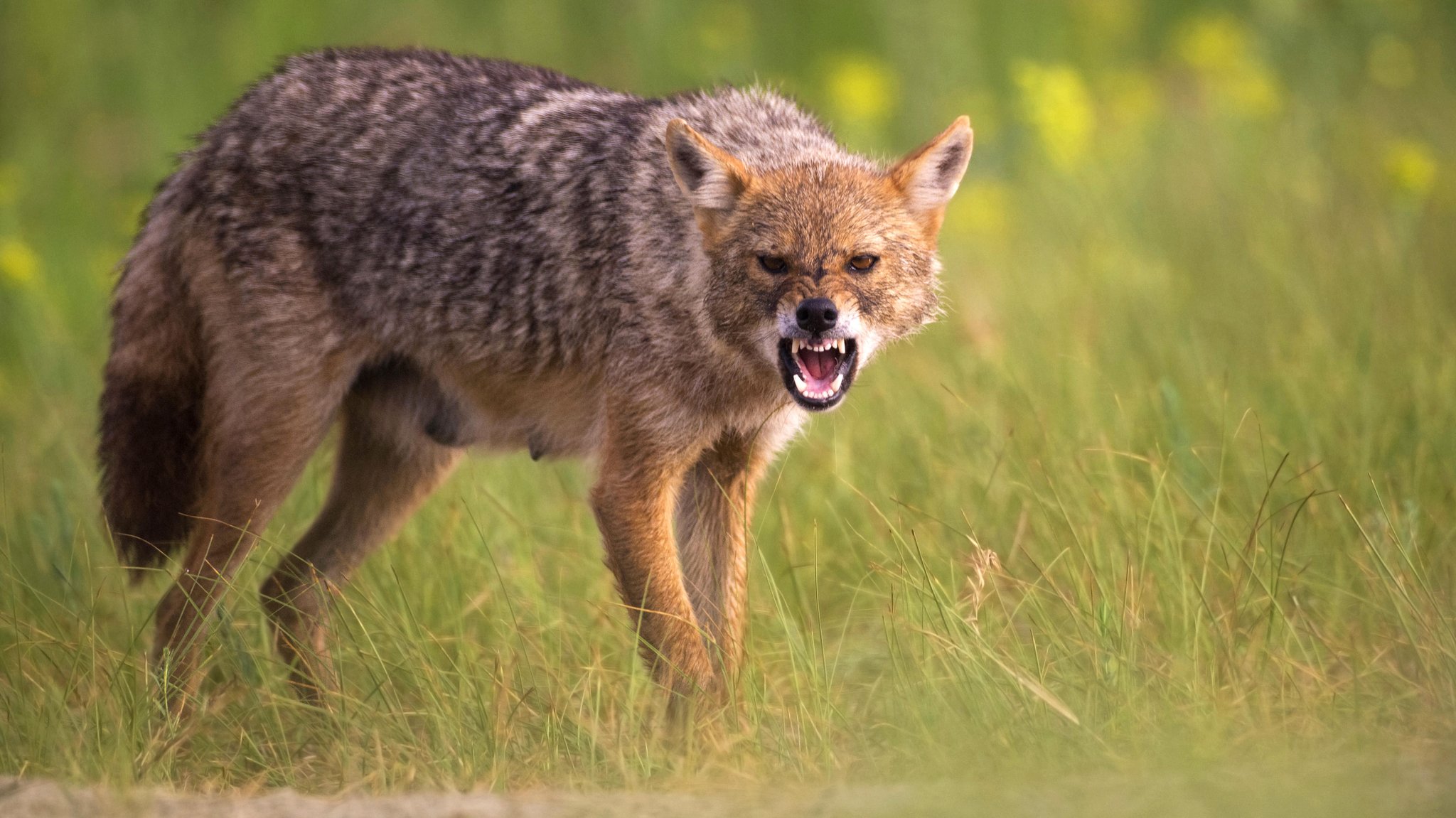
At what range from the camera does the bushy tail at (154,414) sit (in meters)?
5.51

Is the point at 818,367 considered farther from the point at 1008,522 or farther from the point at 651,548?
the point at 1008,522

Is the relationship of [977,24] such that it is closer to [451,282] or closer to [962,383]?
[962,383]

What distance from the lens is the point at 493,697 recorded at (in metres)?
4.46

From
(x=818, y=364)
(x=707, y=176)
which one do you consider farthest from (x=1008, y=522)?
(x=707, y=176)

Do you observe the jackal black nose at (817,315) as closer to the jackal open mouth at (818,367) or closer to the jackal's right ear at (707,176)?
the jackal open mouth at (818,367)

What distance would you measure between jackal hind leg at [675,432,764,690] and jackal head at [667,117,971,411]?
1.90ft

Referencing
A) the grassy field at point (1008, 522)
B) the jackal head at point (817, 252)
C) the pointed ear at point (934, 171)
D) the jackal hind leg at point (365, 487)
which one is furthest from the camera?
the jackal hind leg at point (365, 487)

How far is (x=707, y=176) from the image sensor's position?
193 inches

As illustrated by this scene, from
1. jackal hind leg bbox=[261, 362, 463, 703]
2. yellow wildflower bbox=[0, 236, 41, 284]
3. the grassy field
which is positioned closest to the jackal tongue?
the grassy field

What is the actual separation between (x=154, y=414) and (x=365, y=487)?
2.76ft

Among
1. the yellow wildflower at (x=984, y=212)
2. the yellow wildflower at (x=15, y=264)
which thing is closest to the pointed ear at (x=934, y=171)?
the yellow wildflower at (x=15, y=264)

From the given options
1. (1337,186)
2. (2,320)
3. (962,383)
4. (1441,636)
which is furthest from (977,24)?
(1441,636)

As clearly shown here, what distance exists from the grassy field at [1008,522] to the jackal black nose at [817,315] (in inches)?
27.4

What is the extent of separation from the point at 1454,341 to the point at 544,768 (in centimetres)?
427
